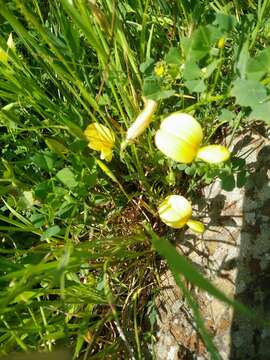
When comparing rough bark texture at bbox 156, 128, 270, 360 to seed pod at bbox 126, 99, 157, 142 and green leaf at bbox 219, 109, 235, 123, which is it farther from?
seed pod at bbox 126, 99, 157, 142

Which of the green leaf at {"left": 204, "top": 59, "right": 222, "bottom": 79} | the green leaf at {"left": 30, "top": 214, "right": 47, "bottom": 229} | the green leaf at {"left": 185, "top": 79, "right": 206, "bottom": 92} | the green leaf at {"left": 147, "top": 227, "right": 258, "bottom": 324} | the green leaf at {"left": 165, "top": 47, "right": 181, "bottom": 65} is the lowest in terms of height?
the green leaf at {"left": 30, "top": 214, "right": 47, "bottom": 229}

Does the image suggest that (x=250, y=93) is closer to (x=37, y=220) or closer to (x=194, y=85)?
(x=194, y=85)

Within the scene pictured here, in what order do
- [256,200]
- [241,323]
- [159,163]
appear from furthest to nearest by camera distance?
[159,163]
[256,200]
[241,323]

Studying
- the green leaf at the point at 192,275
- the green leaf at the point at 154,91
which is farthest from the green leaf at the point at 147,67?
A: the green leaf at the point at 192,275

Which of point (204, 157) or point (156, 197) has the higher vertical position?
point (204, 157)

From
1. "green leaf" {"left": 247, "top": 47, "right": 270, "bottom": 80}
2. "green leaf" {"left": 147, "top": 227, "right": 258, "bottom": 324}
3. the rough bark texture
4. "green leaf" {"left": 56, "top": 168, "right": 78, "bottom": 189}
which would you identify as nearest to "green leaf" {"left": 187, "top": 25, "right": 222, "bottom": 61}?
"green leaf" {"left": 247, "top": 47, "right": 270, "bottom": 80}

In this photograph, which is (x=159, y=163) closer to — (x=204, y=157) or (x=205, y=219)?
(x=205, y=219)

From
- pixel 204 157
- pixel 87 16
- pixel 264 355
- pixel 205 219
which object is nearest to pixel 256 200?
pixel 205 219
